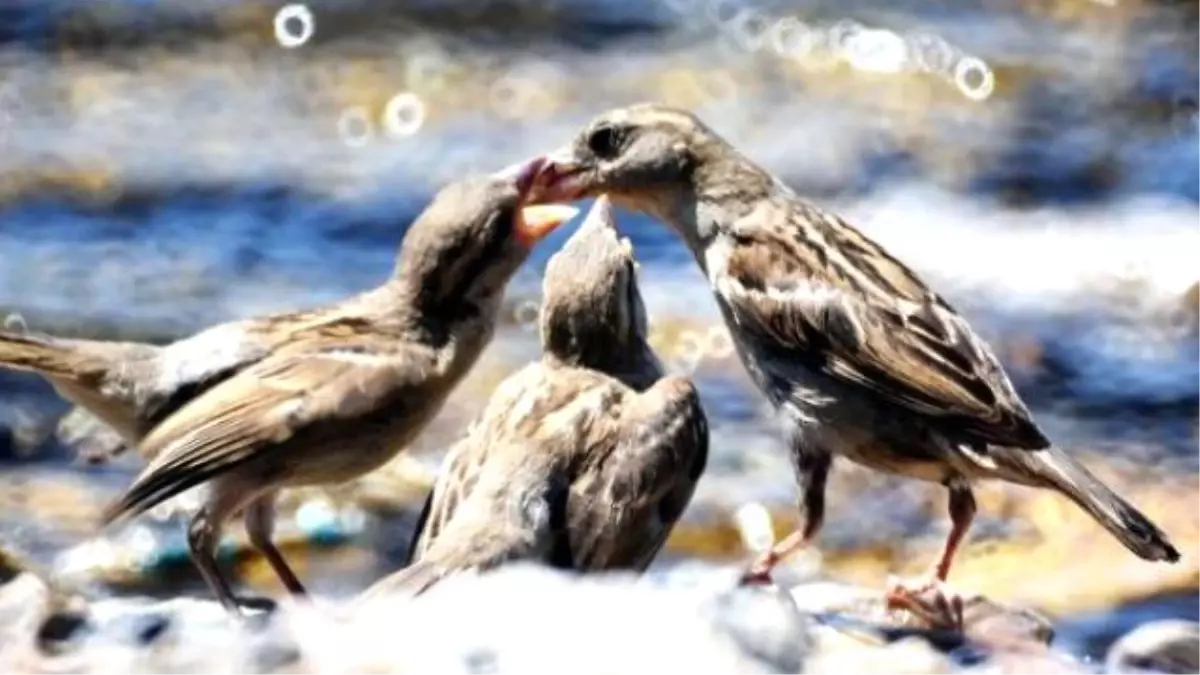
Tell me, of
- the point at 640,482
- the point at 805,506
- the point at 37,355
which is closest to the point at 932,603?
the point at 805,506

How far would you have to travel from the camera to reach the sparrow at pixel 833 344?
5.16m

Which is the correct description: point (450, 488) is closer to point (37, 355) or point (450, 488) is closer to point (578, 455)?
point (578, 455)

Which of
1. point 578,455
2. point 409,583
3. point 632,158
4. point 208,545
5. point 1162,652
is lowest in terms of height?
point 1162,652

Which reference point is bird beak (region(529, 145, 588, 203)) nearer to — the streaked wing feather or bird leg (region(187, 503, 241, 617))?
the streaked wing feather

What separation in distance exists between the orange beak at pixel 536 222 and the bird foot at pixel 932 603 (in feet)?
3.15

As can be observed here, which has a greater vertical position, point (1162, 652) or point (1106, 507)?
point (1106, 507)

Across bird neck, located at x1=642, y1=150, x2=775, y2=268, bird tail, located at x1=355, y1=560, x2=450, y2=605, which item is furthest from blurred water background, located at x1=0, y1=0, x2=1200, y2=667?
bird tail, located at x1=355, y1=560, x2=450, y2=605

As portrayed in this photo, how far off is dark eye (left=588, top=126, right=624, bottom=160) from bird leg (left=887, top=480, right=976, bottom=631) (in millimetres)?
976

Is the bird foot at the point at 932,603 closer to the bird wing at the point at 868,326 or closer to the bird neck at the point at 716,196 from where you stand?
the bird wing at the point at 868,326

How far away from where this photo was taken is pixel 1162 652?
5230 mm

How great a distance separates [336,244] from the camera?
8.26 meters

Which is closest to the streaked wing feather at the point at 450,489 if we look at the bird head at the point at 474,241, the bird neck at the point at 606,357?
the bird neck at the point at 606,357

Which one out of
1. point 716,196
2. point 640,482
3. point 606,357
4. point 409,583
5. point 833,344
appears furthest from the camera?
point 716,196

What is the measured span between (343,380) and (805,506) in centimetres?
90
